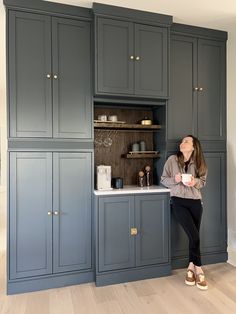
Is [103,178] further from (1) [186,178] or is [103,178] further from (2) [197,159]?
(2) [197,159]

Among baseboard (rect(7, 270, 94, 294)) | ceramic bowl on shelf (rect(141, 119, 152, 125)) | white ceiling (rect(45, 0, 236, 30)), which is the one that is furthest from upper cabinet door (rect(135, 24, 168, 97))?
baseboard (rect(7, 270, 94, 294))

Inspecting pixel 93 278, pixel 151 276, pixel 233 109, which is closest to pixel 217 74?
pixel 233 109

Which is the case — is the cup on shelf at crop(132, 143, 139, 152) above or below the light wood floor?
above

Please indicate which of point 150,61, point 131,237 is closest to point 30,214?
point 131,237

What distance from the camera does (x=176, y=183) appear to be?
107 inches

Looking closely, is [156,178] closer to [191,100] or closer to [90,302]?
[191,100]

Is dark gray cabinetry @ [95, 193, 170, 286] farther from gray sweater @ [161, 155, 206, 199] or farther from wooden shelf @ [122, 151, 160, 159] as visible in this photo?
wooden shelf @ [122, 151, 160, 159]

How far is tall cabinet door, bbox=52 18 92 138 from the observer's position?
8.33 ft

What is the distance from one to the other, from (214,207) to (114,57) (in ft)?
6.99

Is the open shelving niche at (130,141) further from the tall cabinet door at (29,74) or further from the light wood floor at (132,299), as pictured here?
the light wood floor at (132,299)

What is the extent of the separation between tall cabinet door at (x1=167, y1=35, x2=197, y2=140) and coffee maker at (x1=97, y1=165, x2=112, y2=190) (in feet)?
2.77

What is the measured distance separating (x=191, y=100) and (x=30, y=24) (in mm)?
1938

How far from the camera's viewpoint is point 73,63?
2592 mm

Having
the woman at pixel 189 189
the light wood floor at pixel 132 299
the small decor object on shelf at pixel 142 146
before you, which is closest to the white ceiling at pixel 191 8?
the woman at pixel 189 189
